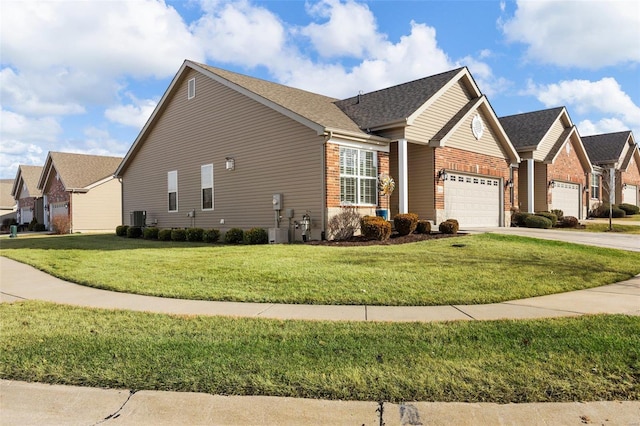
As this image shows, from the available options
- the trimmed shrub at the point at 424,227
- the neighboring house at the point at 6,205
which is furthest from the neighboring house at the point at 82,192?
the trimmed shrub at the point at 424,227

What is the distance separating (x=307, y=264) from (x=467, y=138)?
1199cm

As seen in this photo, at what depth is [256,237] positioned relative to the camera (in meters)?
15.1

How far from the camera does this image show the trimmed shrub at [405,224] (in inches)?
561

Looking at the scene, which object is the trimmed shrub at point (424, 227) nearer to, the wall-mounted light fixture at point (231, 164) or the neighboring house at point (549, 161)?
the wall-mounted light fixture at point (231, 164)

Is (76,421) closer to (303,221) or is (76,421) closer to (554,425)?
(554,425)

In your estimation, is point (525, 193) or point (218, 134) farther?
point (525, 193)

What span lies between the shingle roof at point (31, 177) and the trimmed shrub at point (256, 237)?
32363mm

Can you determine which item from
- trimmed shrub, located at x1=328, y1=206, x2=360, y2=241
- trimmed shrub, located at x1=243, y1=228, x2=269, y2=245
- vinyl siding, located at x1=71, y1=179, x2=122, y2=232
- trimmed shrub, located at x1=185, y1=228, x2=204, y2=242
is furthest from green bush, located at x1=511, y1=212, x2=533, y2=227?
vinyl siding, located at x1=71, y1=179, x2=122, y2=232

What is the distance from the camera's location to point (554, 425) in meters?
3.10

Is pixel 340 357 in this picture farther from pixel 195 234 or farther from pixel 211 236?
pixel 195 234

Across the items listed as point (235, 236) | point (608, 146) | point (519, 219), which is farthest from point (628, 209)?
point (235, 236)

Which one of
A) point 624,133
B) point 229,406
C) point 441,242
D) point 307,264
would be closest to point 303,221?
point 441,242

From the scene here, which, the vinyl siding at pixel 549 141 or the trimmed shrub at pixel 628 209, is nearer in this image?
the vinyl siding at pixel 549 141

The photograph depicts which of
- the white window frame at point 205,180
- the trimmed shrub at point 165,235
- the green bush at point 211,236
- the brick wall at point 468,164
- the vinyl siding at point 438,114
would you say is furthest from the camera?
the trimmed shrub at point 165,235
